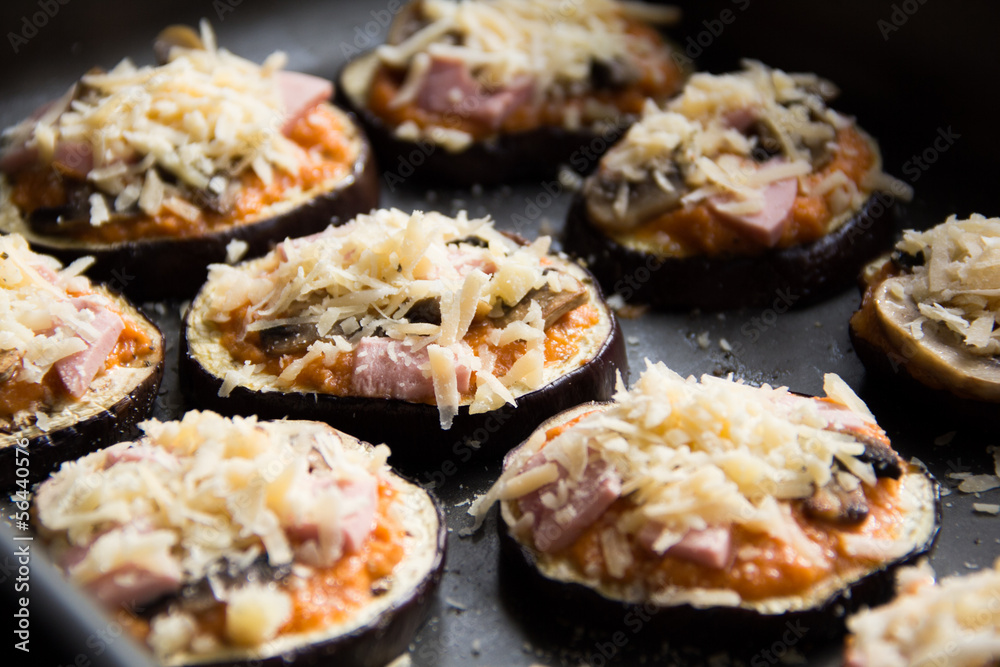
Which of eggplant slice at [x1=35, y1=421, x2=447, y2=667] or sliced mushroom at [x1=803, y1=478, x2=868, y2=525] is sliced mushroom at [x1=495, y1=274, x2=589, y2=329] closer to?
eggplant slice at [x1=35, y1=421, x2=447, y2=667]

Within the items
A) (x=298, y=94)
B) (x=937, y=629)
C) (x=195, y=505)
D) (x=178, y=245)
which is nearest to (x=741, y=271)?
(x=937, y=629)

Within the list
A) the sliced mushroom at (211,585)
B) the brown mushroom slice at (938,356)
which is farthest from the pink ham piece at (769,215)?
the sliced mushroom at (211,585)

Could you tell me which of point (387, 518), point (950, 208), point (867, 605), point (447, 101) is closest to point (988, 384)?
point (867, 605)

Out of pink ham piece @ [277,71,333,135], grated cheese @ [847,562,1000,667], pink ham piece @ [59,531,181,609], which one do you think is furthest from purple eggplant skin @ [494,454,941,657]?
pink ham piece @ [277,71,333,135]

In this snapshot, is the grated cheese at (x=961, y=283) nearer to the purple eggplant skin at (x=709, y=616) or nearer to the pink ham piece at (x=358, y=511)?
the purple eggplant skin at (x=709, y=616)

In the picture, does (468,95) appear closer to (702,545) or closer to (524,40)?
(524,40)
